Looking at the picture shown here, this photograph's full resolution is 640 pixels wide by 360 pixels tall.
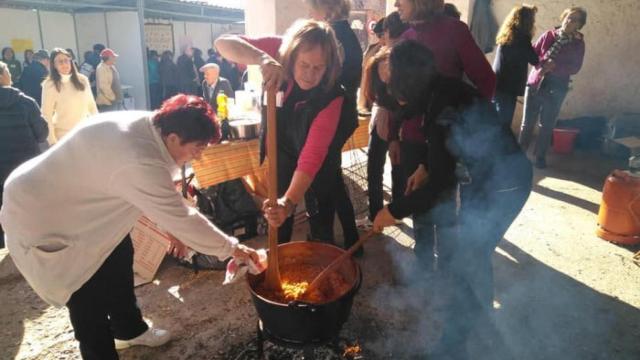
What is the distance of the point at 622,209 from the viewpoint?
4.08 metres

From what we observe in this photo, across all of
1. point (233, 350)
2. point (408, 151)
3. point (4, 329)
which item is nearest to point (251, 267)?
point (233, 350)

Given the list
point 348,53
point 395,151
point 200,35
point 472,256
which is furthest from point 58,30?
point 472,256

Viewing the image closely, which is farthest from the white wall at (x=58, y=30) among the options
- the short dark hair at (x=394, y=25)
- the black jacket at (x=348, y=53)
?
the short dark hair at (x=394, y=25)

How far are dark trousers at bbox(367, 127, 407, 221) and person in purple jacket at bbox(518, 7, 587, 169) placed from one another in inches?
125

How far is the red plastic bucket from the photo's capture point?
23.9ft

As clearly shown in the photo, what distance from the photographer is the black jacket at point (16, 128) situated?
4.23 m

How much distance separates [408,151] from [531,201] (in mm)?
2859

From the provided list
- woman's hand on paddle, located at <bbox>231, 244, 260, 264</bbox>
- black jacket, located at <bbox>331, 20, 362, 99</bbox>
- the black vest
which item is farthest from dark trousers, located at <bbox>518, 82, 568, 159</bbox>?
woman's hand on paddle, located at <bbox>231, 244, 260, 264</bbox>

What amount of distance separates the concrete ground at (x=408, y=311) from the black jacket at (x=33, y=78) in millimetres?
5444

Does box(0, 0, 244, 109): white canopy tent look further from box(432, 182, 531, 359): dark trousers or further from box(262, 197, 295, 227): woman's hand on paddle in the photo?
box(432, 182, 531, 359): dark trousers

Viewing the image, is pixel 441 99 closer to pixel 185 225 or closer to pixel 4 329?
pixel 185 225

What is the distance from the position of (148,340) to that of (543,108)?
233 inches

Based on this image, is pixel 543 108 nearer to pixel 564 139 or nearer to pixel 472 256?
pixel 564 139

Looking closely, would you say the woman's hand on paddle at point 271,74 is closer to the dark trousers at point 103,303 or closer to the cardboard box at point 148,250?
the dark trousers at point 103,303
